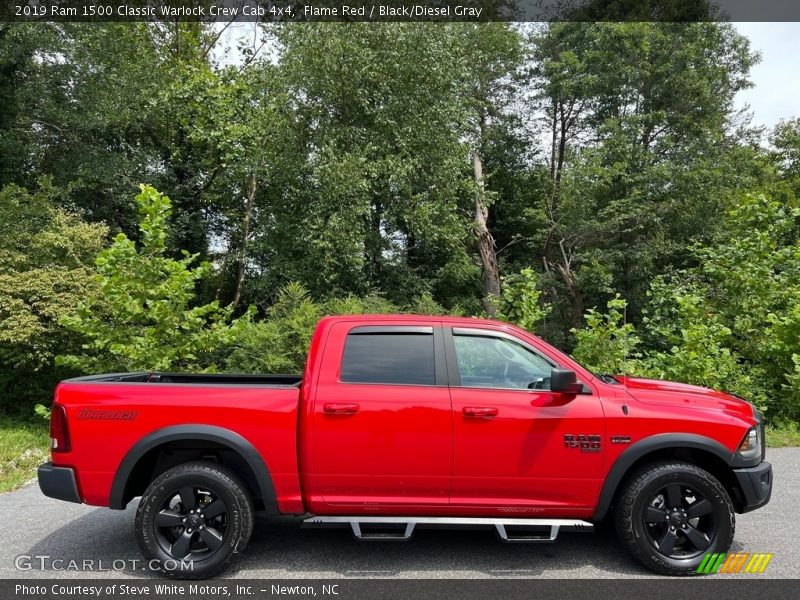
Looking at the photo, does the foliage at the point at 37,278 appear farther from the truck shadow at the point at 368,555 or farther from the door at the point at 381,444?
the door at the point at 381,444

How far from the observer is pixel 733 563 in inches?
176

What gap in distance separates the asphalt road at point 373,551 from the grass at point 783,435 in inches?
139

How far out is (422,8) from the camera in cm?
1748

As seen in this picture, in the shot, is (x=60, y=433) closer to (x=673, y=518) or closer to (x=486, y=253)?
(x=673, y=518)

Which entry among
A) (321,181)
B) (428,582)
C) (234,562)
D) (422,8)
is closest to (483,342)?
(428,582)

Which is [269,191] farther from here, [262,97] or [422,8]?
[422,8]

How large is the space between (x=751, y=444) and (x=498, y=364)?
6.22 feet

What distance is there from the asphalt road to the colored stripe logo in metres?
0.07

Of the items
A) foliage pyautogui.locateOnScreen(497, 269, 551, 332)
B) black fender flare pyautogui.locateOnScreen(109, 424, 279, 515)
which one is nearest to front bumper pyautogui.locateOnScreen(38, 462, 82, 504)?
black fender flare pyautogui.locateOnScreen(109, 424, 279, 515)

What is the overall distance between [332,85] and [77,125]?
738 cm

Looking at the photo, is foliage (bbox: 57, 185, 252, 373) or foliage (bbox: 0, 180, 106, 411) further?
foliage (bbox: 0, 180, 106, 411)

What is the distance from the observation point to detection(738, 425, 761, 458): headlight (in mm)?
4445

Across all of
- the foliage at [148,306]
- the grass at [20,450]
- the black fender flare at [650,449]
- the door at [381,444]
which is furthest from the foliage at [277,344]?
the black fender flare at [650,449]

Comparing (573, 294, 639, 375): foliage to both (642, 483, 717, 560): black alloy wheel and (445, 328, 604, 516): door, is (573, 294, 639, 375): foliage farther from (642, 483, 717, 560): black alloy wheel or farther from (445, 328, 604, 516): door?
(445, 328, 604, 516): door
